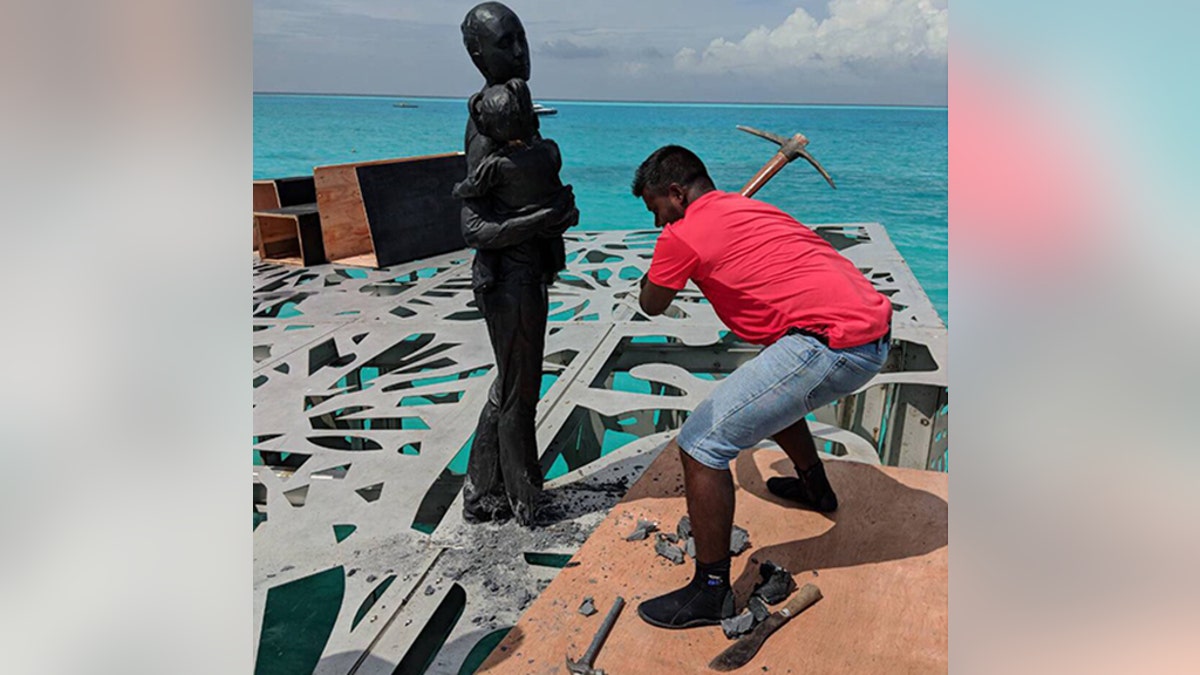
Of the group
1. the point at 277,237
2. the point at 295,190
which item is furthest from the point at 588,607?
the point at 295,190

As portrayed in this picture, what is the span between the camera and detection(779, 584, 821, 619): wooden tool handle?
120 inches

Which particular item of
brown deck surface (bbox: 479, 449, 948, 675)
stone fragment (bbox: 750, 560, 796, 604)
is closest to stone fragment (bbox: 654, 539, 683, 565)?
brown deck surface (bbox: 479, 449, 948, 675)

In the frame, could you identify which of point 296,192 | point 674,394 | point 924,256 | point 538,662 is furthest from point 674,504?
point 924,256

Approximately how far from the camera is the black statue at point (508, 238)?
3.77m

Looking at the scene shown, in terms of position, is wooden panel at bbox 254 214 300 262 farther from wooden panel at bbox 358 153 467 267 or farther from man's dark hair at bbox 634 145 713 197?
man's dark hair at bbox 634 145 713 197

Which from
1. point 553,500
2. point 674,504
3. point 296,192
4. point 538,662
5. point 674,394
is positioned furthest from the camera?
point 296,192

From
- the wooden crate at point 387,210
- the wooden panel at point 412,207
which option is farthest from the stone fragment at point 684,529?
the wooden crate at point 387,210

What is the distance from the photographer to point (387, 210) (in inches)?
375

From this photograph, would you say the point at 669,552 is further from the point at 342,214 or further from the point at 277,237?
the point at 277,237

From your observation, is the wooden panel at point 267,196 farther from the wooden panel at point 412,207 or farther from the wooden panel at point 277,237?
the wooden panel at point 412,207

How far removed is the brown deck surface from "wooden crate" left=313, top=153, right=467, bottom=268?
19.5 ft
